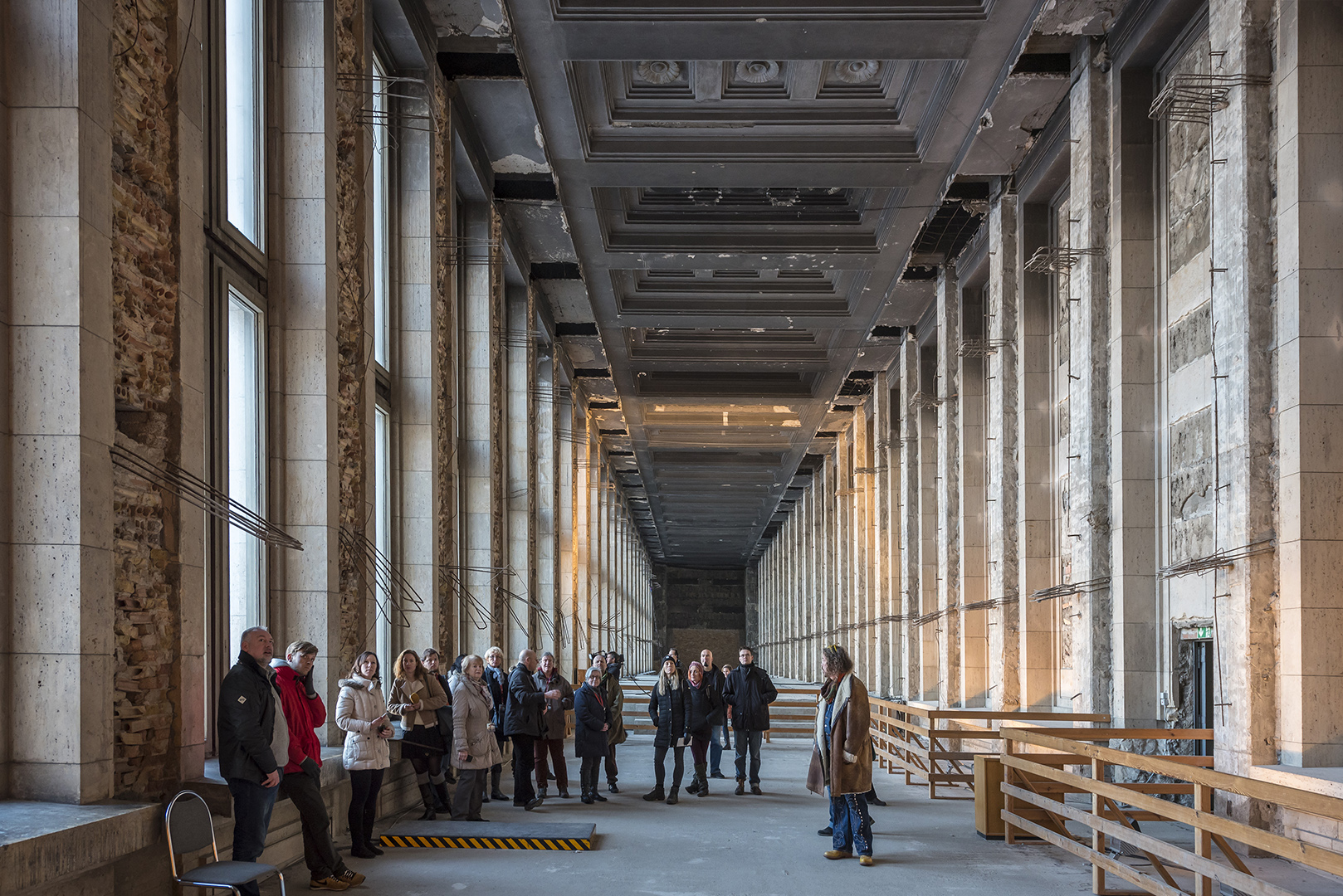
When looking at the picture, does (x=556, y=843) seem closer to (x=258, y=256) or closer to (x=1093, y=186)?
(x=258, y=256)

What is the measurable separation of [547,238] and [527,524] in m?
4.40

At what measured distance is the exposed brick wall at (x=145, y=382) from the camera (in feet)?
19.9

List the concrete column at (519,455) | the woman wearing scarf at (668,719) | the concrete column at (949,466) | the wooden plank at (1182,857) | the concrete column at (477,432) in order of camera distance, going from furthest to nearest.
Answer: the concrete column at (519,455) < the concrete column at (949,466) < the concrete column at (477,432) < the woman wearing scarf at (668,719) < the wooden plank at (1182,857)

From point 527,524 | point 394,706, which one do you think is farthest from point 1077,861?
point 527,524

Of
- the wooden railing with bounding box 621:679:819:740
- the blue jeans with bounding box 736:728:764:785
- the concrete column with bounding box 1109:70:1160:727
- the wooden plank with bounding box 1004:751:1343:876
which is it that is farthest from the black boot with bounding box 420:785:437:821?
the wooden railing with bounding box 621:679:819:740

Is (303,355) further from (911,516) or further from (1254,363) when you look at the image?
(911,516)

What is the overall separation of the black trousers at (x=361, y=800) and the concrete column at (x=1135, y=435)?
6729mm

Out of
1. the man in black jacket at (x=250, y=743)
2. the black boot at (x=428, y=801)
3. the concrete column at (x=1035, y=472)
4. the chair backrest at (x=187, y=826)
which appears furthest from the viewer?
the concrete column at (x=1035, y=472)

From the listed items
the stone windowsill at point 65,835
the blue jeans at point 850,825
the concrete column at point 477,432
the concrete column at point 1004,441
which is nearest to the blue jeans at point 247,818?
the stone windowsill at point 65,835

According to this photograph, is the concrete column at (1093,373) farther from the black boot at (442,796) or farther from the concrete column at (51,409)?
the concrete column at (51,409)

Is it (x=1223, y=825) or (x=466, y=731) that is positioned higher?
(x=1223, y=825)

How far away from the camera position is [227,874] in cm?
549

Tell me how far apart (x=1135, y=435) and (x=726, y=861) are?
5.52 metres

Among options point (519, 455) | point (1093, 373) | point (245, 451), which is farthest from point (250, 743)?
point (519, 455)
